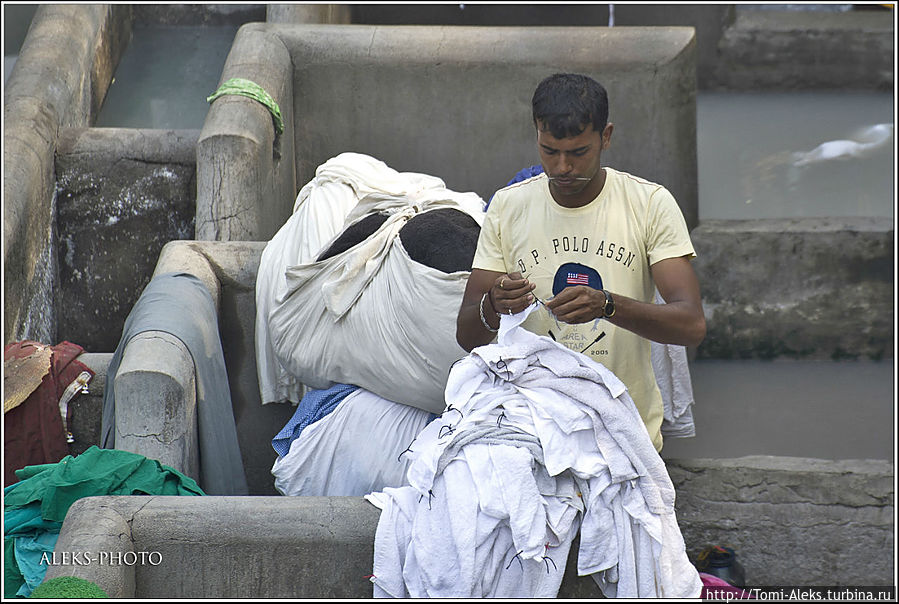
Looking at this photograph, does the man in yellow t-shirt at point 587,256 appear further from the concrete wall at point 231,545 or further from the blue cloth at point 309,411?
the blue cloth at point 309,411

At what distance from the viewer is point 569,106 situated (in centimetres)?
293

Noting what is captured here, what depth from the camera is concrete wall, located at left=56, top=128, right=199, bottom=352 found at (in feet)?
21.3

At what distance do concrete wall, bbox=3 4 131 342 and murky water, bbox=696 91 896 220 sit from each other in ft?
13.5

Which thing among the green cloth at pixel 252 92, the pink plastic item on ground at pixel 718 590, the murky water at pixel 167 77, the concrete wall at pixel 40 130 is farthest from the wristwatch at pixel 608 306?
the murky water at pixel 167 77

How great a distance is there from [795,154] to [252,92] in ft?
16.3

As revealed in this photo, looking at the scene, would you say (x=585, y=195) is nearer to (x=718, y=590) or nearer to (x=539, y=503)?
(x=539, y=503)

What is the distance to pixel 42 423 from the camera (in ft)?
14.6

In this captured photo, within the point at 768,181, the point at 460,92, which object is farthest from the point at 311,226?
the point at 768,181

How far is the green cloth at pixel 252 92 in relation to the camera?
19.9ft

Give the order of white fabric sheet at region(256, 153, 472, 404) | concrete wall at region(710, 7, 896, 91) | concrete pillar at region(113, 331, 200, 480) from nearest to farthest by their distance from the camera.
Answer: concrete pillar at region(113, 331, 200, 480), white fabric sheet at region(256, 153, 472, 404), concrete wall at region(710, 7, 896, 91)

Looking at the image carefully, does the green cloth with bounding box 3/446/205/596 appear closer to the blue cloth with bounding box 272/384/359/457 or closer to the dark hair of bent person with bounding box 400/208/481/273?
the blue cloth with bounding box 272/384/359/457

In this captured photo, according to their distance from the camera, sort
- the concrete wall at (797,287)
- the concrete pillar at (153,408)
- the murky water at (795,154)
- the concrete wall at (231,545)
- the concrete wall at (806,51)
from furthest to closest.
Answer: the concrete wall at (806,51) → the murky water at (795,154) → the concrete wall at (797,287) → the concrete pillar at (153,408) → the concrete wall at (231,545)

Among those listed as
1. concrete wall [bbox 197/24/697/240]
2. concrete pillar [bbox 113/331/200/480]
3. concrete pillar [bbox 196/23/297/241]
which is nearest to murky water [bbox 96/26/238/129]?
concrete wall [bbox 197/24/697/240]

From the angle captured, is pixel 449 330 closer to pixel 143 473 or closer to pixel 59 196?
pixel 143 473
